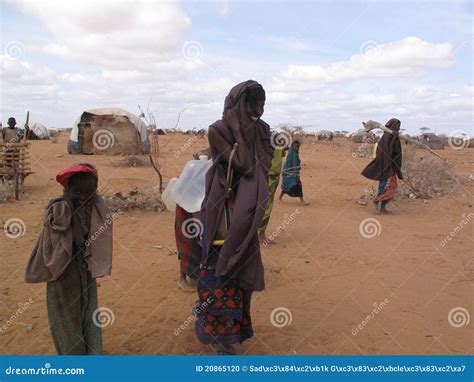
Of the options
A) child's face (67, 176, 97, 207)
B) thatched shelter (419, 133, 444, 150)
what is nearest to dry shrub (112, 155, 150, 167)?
child's face (67, 176, 97, 207)

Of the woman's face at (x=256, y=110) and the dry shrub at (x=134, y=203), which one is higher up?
the woman's face at (x=256, y=110)

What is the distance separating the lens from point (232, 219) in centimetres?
324

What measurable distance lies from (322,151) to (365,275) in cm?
1937

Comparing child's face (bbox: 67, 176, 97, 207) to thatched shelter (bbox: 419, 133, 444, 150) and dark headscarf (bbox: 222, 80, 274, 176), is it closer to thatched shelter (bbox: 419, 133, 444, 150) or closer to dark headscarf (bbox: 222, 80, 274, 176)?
dark headscarf (bbox: 222, 80, 274, 176)

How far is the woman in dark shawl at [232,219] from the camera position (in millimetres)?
3229

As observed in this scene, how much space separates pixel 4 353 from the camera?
360 cm

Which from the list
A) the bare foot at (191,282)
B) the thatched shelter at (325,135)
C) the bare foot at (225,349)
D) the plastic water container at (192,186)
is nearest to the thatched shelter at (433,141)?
the thatched shelter at (325,135)

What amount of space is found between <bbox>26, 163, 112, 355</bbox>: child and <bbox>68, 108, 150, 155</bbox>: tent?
15.5 metres

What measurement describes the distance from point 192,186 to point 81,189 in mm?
1313

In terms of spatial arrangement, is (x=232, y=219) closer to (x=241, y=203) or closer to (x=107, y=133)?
(x=241, y=203)

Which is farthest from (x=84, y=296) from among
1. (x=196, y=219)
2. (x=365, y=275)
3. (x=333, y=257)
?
(x=333, y=257)

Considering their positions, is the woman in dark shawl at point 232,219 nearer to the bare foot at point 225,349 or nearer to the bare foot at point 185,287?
the bare foot at point 225,349

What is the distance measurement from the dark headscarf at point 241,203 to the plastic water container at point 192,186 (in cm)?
71

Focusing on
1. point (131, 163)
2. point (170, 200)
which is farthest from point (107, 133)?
point (170, 200)
